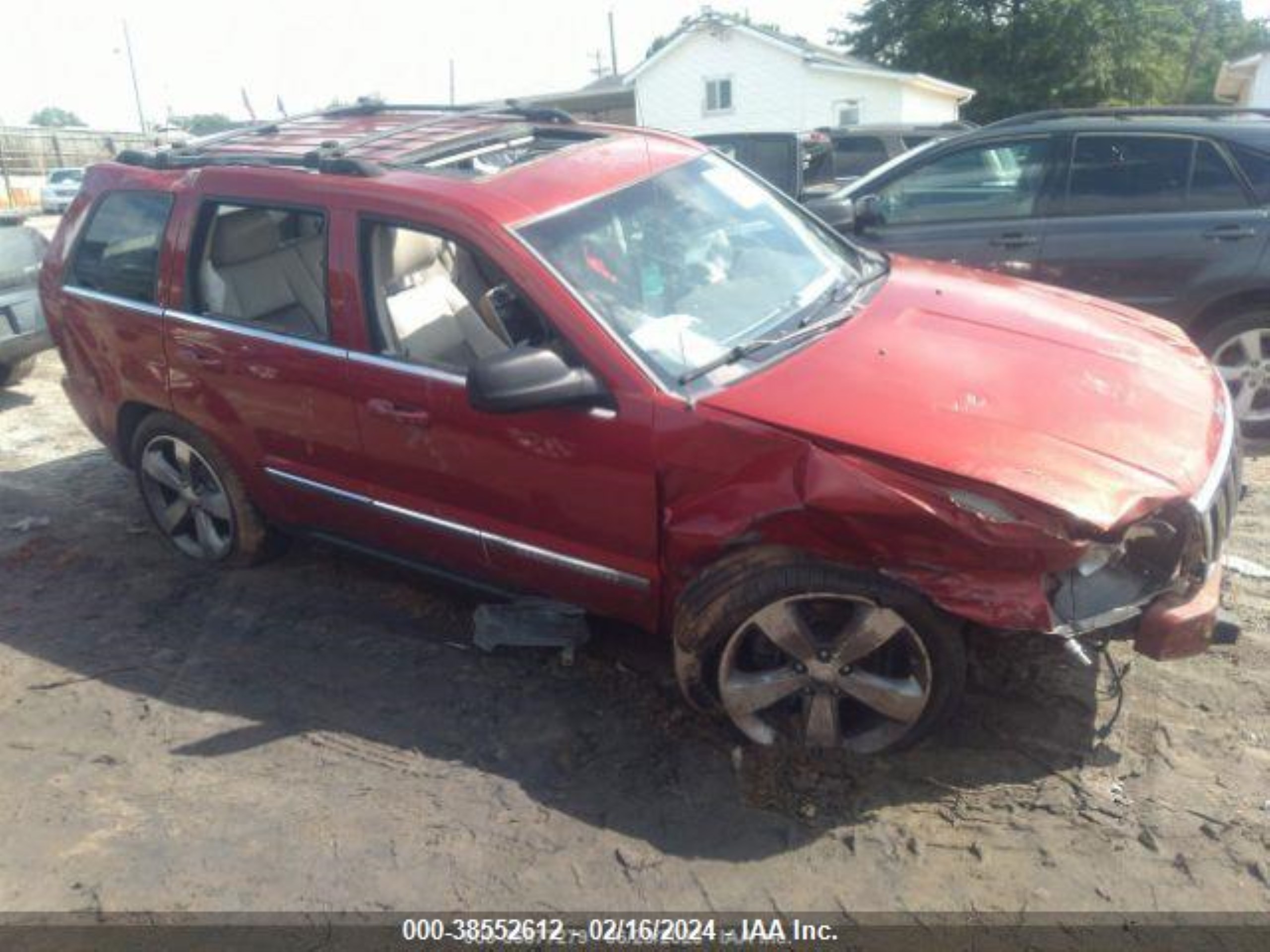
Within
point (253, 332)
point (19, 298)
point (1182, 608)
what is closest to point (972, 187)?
point (1182, 608)

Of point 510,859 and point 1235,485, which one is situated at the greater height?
point 1235,485

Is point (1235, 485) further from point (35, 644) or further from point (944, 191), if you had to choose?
point (35, 644)

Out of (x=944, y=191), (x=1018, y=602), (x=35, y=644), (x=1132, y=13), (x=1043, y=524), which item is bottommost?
(x=35, y=644)

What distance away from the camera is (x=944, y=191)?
6.09m

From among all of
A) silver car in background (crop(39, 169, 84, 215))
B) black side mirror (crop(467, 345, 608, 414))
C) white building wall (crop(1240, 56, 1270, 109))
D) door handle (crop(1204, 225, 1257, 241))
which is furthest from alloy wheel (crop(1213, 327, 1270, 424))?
silver car in background (crop(39, 169, 84, 215))

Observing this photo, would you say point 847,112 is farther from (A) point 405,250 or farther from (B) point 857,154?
(A) point 405,250

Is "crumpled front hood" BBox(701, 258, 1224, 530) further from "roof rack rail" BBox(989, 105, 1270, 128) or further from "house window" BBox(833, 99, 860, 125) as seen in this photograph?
"house window" BBox(833, 99, 860, 125)

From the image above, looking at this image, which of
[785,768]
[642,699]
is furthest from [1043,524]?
[642,699]

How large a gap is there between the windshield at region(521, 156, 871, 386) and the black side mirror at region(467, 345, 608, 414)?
0.70ft

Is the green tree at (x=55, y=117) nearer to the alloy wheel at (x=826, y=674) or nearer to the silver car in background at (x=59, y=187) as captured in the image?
the silver car in background at (x=59, y=187)

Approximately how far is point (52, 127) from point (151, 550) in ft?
111

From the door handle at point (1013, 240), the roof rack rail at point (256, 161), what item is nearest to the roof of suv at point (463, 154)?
the roof rack rail at point (256, 161)

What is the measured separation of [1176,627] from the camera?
277 centimetres

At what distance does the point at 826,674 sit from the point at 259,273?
2.93m
